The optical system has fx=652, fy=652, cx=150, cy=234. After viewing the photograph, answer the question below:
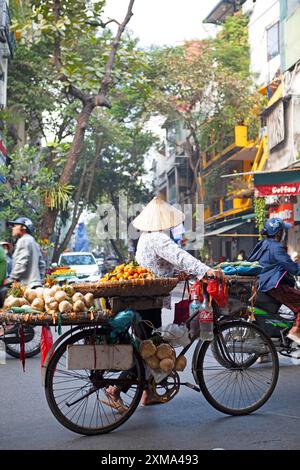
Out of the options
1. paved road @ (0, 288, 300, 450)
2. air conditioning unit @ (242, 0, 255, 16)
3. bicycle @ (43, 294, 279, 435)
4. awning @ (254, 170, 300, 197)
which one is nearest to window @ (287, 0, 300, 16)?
awning @ (254, 170, 300, 197)

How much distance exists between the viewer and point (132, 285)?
4785 millimetres

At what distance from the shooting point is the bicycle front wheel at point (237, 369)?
5211 millimetres

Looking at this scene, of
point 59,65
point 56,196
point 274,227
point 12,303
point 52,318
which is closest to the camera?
point 52,318

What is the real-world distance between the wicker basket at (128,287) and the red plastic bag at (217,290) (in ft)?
1.02

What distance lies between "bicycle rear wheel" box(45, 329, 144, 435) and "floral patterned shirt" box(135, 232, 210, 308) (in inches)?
30.2

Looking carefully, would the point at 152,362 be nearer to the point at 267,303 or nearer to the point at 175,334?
the point at 175,334

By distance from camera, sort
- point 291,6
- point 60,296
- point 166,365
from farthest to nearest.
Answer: point 291,6 → point 166,365 → point 60,296

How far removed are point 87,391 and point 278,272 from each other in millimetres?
2857

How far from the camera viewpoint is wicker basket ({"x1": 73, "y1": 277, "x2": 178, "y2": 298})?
4.77m

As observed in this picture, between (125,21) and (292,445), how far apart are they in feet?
48.2

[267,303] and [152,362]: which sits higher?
[267,303]

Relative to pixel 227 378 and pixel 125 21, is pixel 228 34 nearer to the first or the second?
pixel 125 21

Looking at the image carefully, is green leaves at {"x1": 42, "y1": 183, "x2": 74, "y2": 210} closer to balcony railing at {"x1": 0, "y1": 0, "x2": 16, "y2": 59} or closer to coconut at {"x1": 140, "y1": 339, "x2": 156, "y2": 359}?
balcony railing at {"x1": 0, "y1": 0, "x2": 16, "y2": 59}

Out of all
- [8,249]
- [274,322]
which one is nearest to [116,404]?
[274,322]
